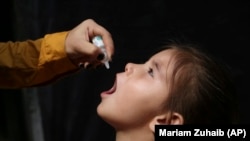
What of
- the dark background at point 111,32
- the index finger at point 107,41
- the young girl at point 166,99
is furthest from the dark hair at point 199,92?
the dark background at point 111,32

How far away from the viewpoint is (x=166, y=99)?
0.86 meters

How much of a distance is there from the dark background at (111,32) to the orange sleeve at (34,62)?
0.26 metres

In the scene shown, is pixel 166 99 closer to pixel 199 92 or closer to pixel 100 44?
pixel 199 92

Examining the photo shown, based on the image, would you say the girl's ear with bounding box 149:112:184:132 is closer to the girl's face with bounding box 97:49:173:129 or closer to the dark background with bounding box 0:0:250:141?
the girl's face with bounding box 97:49:173:129

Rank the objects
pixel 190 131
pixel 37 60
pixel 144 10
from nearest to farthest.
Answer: pixel 190 131, pixel 37 60, pixel 144 10

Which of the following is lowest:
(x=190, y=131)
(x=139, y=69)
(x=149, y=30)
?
(x=190, y=131)

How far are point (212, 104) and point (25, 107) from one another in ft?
1.89

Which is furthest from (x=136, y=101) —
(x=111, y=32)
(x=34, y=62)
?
(x=111, y=32)

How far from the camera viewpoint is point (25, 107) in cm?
121

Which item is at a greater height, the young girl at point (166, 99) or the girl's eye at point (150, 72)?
the girl's eye at point (150, 72)

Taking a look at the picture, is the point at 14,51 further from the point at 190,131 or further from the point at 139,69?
the point at 190,131

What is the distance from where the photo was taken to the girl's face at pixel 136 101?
85 cm

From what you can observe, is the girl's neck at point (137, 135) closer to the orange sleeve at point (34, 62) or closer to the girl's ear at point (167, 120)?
the girl's ear at point (167, 120)

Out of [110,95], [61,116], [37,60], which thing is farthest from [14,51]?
[61,116]
